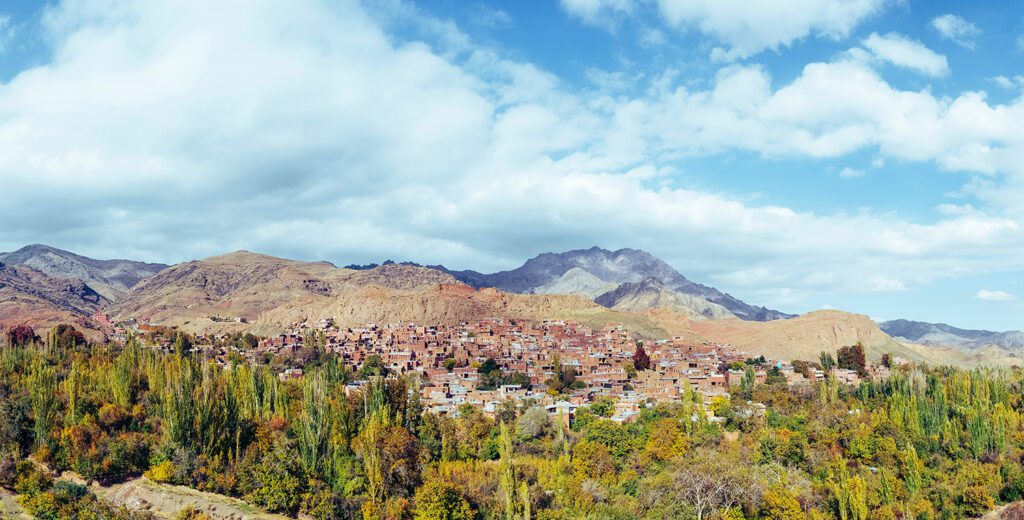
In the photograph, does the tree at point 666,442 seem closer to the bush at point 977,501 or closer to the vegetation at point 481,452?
the vegetation at point 481,452

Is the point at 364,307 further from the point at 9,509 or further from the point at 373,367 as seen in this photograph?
the point at 9,509

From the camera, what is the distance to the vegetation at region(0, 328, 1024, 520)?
36.9 m

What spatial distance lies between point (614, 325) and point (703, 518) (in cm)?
7840

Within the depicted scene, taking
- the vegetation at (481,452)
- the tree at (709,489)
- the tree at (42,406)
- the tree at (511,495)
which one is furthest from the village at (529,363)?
the tree at (42,406)

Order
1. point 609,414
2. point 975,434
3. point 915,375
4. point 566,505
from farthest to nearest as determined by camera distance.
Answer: point 915,375, point 609,414, point 975,434, point 566,505

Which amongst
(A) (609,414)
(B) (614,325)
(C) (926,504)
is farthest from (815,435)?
(B) (614,325)

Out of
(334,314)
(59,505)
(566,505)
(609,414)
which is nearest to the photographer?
(59,505)

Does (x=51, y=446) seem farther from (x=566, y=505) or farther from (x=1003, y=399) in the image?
(x=1003, y=399)

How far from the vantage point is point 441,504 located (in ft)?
112

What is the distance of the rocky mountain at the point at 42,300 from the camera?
103 metres

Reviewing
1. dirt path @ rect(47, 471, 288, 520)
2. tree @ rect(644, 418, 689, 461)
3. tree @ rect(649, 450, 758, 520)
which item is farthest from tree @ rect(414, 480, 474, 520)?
tree @ rect(644, 418, 689, 461)

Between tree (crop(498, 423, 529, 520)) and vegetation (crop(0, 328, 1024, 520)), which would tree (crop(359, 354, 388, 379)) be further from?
tree (crop(498, 423, 529, 520))

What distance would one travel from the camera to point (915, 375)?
6481 centimetres

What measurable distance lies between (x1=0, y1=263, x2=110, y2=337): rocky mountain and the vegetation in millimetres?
51864
